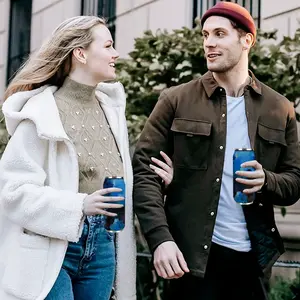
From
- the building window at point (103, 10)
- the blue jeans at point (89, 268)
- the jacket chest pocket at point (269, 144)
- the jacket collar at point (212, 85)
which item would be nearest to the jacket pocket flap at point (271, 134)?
the jacket chest pocket at point (269, 144)

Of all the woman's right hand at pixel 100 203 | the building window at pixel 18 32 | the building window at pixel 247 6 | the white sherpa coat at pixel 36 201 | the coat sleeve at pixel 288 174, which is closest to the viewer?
the woman's right hand at pixel 100 203

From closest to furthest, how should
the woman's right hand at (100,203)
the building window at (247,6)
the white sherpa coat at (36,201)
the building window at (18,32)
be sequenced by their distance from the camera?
the woman's right hand at (100,203)
the white sherpa coat at (36,201)
the building window at (247,6)
the building window at (18,32)

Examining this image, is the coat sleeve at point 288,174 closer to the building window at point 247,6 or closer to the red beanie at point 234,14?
the red beanie at point 234,14

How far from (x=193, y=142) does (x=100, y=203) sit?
633 millimetres

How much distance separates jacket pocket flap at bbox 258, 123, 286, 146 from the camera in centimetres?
382

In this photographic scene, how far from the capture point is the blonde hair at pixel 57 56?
380 cm

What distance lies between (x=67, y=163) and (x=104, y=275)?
22.4 inches

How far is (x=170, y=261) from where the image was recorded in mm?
3580

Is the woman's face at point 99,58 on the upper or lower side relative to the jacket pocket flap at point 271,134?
upper

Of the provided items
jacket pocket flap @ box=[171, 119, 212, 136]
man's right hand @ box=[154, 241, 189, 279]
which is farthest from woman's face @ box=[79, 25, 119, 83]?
man's right hand @ box=[154, 241, 189, 279]

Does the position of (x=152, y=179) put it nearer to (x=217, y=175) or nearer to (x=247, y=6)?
(x=217, y=175)

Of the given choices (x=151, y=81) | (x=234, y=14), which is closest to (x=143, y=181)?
(x=234, y=14)

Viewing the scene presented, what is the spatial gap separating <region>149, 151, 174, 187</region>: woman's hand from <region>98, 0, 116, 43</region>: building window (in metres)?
6.75

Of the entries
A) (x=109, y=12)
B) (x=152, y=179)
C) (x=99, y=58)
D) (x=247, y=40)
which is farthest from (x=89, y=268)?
(x=109, y=12)
